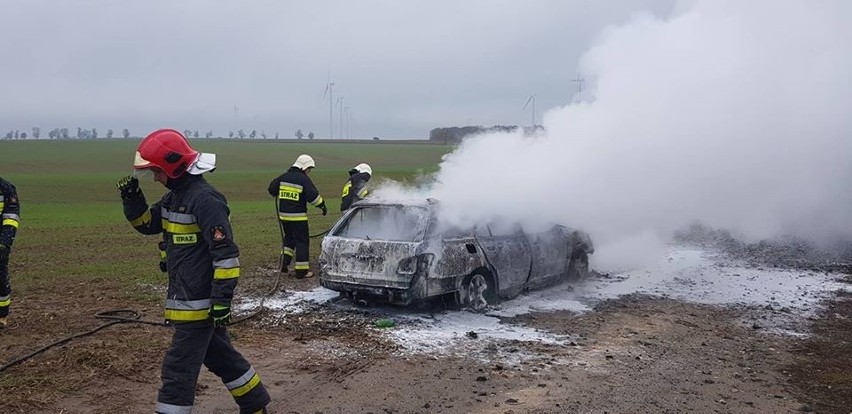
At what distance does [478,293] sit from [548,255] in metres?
1.69

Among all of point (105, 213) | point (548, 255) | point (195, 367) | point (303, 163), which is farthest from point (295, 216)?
point (105, 213)

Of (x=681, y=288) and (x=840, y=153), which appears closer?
(x=681, y=288)

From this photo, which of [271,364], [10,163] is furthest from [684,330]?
[10,163]

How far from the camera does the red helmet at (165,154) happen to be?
14.3ft

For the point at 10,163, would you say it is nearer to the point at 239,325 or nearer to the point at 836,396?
the point at 239,325

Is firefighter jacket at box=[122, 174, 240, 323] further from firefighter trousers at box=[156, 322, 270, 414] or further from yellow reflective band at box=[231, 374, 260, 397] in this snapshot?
yellow reflective band at box=[231, 374, 260, 397]

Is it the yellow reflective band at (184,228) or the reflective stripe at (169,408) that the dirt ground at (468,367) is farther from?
the yellow reflective band at (184,228)

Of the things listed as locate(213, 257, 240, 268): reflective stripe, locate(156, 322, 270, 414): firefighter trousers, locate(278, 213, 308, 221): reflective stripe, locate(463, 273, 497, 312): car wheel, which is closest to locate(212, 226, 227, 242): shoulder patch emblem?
locate(213, 257, 240, 268): reflective stripe

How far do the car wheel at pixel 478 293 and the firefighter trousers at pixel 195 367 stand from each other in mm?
3976

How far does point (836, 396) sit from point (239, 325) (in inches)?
235

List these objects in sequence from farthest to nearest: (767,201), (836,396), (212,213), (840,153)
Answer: (767,201)
(840,153)
(836,396)
(212,213)

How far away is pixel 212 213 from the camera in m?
4.28

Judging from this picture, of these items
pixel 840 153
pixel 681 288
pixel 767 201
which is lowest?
pixel 681 288

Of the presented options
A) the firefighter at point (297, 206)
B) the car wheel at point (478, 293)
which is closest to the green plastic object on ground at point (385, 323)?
the car wheel at point (478, 293)
